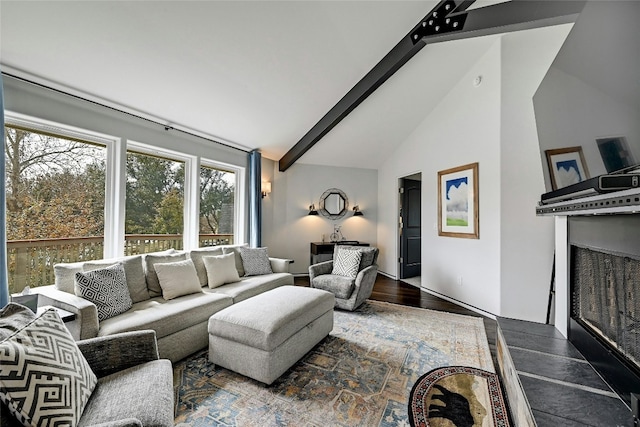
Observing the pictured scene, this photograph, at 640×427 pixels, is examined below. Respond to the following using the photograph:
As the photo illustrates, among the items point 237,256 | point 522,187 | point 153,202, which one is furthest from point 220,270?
point 522,187

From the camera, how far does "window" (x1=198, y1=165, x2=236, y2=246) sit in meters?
4.16

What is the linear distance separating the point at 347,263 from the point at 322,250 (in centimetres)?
166

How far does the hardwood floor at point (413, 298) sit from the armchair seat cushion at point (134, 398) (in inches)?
107

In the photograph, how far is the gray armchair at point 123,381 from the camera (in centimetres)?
105

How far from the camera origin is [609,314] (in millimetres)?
1498

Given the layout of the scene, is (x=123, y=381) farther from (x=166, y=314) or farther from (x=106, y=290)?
(x=106, y=290)

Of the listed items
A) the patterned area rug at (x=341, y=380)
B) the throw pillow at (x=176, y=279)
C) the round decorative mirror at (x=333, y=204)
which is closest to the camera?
the patterned area rug at (x=341, y=380)

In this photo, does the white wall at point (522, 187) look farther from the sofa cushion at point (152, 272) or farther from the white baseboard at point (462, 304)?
the sofa cushion at point (152, 272)

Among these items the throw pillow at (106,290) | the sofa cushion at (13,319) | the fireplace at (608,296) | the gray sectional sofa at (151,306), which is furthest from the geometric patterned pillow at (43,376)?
the fireplace at (608,296)

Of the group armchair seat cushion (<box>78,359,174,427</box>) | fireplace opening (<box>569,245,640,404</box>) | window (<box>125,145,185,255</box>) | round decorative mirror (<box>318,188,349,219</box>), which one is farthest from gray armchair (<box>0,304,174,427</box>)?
round decorative mirror (<box>318,188,349,219</box>)

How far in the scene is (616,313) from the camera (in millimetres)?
1441

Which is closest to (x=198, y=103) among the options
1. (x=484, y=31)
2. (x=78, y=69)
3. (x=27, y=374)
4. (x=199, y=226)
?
(x=78, y=69)

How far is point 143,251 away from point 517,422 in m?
3.86

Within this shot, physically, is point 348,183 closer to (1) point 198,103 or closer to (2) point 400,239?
(2) point 400,239
